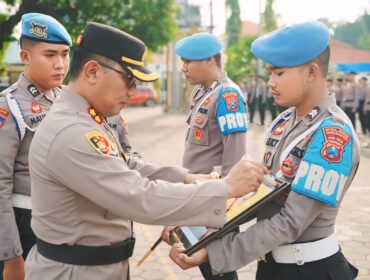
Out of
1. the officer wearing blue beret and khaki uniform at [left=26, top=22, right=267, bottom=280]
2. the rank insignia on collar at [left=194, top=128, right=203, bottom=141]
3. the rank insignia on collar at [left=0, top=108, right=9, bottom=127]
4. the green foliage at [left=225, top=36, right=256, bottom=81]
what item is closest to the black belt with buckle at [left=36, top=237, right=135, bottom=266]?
the officer wearing blue beret and khaki uniform at [left=26, top=22, right=267, bottom=280]

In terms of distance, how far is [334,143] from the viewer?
1672mm

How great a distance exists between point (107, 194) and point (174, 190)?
247mm

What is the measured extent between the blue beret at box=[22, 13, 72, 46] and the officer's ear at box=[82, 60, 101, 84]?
1041mm

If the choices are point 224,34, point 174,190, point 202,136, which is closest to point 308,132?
point 174,190

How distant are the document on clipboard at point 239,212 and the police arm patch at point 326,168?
0.08 m

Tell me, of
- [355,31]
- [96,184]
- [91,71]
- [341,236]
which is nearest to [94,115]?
[91,71]

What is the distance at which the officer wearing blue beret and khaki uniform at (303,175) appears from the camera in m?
1.67

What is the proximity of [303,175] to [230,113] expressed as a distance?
1476 mm

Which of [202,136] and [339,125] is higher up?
[339,125]

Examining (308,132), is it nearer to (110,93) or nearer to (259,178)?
(259,178)

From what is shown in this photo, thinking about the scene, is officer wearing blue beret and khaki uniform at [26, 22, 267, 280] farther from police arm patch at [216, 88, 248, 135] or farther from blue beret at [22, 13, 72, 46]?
police arm patch at [216, 88, 248, 135]

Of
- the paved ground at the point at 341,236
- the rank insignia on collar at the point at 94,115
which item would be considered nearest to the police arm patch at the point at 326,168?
the rank insignia on collar at the point at 94,115

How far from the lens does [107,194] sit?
1548 mm

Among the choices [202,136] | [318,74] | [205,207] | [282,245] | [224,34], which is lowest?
[224,34]
